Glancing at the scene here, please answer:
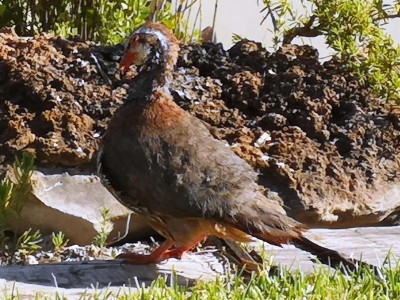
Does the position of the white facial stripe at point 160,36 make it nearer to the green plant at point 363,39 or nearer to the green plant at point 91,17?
the green plant at point 363,39

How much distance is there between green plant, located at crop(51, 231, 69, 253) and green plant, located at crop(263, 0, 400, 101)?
91.9 inches

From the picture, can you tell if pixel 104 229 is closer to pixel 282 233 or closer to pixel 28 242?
pixel 28 242

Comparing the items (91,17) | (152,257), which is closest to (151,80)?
(152,257)

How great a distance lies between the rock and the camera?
639 centimetres

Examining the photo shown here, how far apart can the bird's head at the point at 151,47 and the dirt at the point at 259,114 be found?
101 cm

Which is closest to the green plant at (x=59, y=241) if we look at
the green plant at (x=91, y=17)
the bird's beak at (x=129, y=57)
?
the bird's beak at (x=129, y=57)

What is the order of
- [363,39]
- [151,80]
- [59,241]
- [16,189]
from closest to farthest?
[151,80] < [16,189] < [59,241] < [363,39]

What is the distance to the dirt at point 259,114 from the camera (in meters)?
6.61

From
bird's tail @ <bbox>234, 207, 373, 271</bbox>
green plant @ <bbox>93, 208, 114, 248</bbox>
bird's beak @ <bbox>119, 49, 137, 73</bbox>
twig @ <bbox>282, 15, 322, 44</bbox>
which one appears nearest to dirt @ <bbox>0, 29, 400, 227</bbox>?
twig @ <bbox>282, 15, 322, 44</bbox>

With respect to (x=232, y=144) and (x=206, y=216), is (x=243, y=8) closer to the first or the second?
(x=232, y=144)

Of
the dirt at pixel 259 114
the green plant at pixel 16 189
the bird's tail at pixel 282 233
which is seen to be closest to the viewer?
the bird's tail at pixel 282 233

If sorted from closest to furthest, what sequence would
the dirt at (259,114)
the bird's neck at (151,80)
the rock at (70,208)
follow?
the bird's neck at (151,80) → the rock at (70,208) → the dirt at (259,114)

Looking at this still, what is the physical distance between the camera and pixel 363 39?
289 inches

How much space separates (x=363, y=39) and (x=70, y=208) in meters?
2.46
